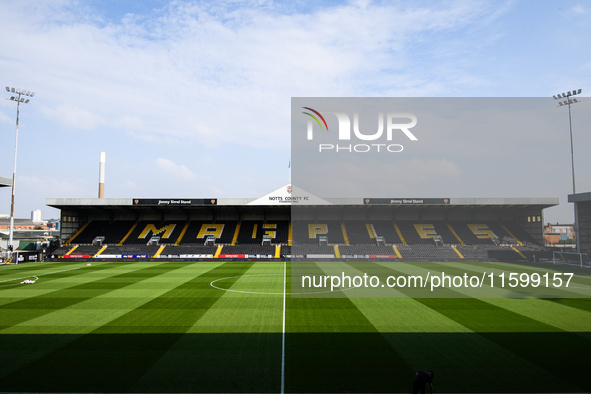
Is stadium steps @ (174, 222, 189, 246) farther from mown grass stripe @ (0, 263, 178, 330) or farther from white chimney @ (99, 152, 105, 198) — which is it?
mown grass stripe @ (0, 263, 178, 330)

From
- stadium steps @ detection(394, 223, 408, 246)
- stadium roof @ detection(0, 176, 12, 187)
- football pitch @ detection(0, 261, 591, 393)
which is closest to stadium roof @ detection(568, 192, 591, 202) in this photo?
stadium steps @ detection(394, 223, 408, 246)

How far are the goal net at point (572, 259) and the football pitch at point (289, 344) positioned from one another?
20.7 meters

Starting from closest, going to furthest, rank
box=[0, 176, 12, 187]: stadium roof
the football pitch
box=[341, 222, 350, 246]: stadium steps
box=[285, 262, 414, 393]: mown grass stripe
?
box=[285, 262, 414, 393]: mown grass stripe → the football pitch → box=[0, 176, 12, 187]: stadium roof → box=[341, 222, 350, 246]: stadium steps

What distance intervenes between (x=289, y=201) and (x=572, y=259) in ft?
90.4

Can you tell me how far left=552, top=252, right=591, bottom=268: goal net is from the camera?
33453 millimetres

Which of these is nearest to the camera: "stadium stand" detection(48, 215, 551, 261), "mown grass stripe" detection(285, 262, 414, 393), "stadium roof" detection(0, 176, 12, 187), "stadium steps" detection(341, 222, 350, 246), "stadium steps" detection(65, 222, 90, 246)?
"mown grass stripe" detection(285, 262, 414, 393)

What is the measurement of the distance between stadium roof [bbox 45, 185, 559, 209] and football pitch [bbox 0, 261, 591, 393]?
2590cm

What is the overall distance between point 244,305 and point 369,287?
7.84m

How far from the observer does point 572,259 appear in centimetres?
3541

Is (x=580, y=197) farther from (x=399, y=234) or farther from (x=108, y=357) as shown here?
(x=108, y=357)

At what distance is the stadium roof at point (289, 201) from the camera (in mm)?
43125

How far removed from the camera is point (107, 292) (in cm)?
1933

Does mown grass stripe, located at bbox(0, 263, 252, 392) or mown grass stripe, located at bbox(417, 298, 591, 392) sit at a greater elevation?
mown grass stripe, located at bbox(417, 298, 591, 392)

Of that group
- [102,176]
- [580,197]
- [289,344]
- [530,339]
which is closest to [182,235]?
[102,176]
